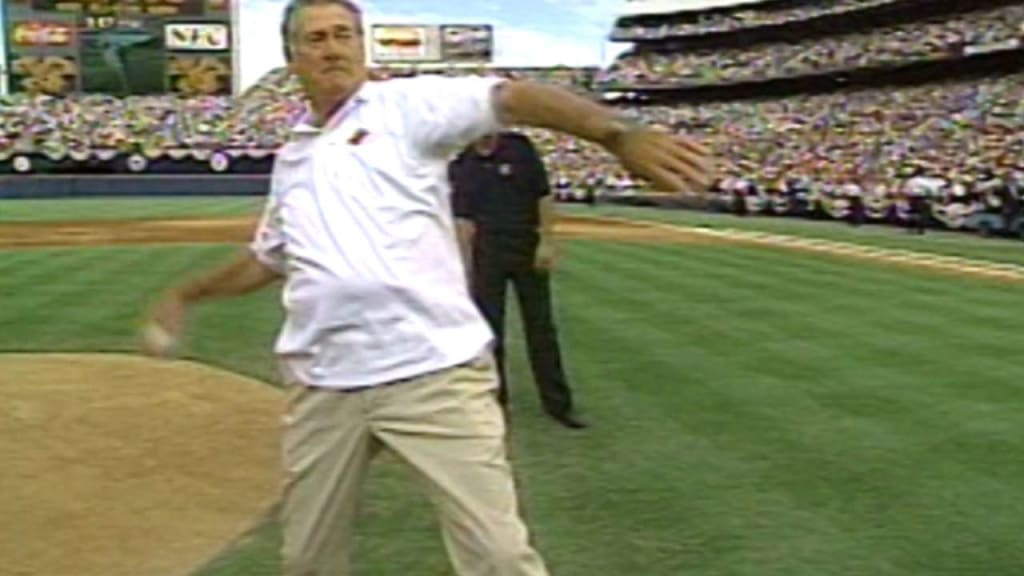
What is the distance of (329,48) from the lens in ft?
10.5

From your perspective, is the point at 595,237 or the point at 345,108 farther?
the point at 595,237

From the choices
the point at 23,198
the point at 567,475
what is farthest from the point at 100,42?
the point at 567,475

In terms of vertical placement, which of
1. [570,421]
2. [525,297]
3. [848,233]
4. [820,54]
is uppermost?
[820,54]

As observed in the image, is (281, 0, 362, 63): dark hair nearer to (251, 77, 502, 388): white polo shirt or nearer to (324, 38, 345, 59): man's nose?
(324, 38, 345, 59): man's nose

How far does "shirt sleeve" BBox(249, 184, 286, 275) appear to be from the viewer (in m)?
3.44

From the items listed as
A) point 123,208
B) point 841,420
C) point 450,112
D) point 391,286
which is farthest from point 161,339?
point 123,208

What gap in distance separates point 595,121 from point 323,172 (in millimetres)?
689

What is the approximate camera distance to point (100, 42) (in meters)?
53.5

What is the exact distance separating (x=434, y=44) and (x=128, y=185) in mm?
28459

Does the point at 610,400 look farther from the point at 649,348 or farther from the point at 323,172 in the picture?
the point at 323,172

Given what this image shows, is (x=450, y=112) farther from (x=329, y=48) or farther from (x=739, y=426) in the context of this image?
(x=739, y=426)

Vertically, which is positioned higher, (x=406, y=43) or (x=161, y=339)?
(x=406, y=43)

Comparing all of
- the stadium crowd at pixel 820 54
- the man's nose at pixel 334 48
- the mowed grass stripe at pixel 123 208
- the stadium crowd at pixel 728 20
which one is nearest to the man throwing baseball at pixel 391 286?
the man's nose at pixel 334 48

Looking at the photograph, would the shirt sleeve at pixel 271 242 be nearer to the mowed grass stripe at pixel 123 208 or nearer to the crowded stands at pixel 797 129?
the crowded stands at pixel 797 129
